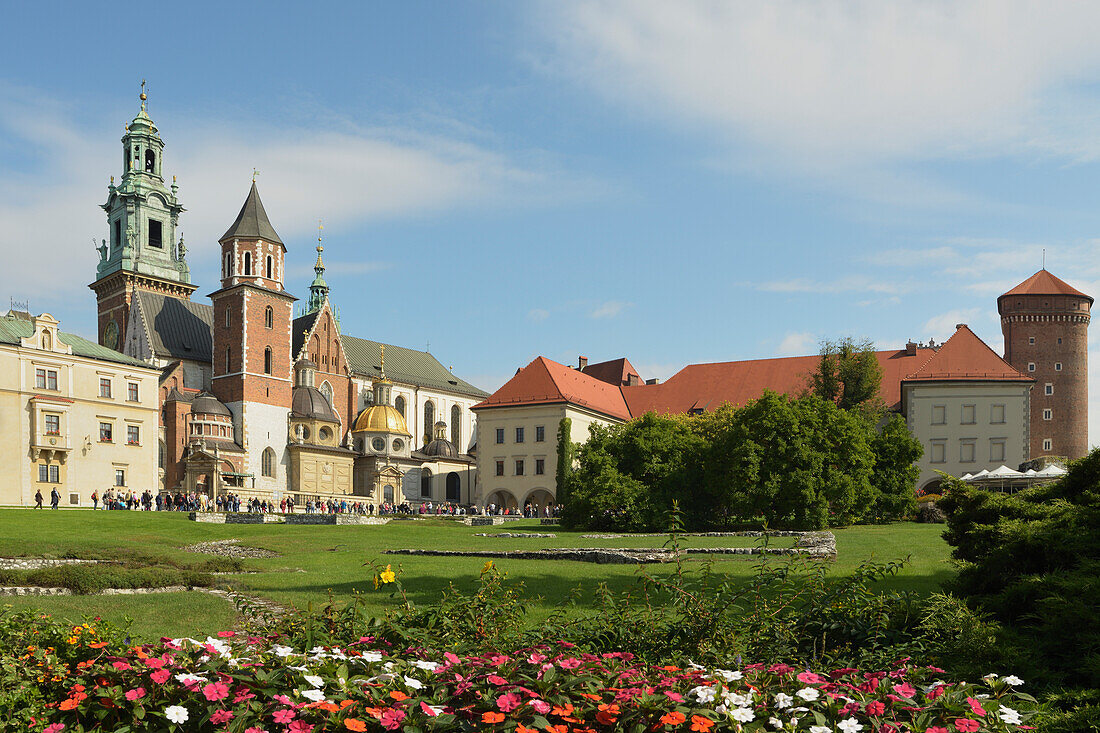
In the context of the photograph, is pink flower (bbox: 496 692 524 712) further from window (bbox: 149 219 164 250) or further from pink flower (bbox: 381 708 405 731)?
window (bbox: 149 219 164 250)

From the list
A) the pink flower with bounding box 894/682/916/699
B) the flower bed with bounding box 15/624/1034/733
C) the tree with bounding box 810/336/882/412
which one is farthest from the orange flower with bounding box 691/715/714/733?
the tree with bounding box 810/336/882/412

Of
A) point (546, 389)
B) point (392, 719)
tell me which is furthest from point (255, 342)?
point (392, 719)

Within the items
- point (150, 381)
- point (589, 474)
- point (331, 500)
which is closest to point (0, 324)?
point (150, 381)

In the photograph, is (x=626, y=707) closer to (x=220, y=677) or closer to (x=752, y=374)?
(x=220, y=677)

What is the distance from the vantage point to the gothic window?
10012 centimetres

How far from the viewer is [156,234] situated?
91.2 metres

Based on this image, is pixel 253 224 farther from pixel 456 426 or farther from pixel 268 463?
pixel 456 426

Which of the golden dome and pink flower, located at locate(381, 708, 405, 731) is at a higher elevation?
pink flower, located at locate(381, 708, 405, 731)

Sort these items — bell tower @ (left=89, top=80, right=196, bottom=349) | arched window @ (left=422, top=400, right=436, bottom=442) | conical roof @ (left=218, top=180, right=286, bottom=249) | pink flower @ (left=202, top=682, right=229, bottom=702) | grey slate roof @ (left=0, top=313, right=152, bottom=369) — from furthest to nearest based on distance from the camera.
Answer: arched window @ (left=422, top=400, right=436, bottom=442)
bell tower @ (left=89, top=80, right=196, bottom=349)
conical roof @ (left=218, top=180, right=286, bottom=249)
grey slate roof @ (left=0, top=313, right=152, bottom=369)
pink flower @ (left=202, top=682, right=229, bottom=702)

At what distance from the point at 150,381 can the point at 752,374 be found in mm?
46687

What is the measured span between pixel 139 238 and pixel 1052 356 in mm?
88728

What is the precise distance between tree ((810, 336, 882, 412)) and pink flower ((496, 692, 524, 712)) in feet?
192

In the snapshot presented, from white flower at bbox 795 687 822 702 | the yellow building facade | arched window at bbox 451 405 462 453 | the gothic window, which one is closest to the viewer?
white flower at bbox 795 687 822 702

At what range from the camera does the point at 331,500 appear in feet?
222
